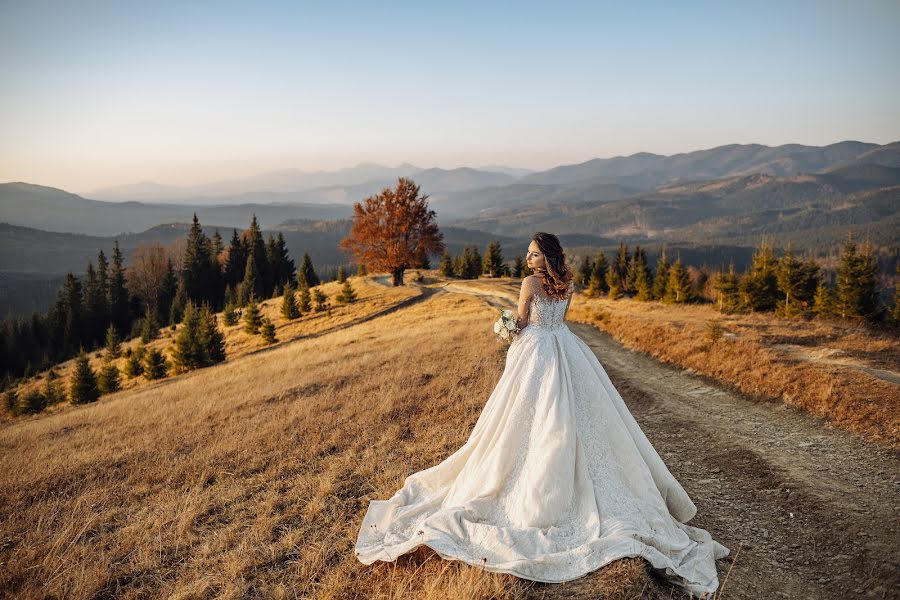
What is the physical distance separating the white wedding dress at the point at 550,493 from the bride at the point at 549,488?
0.04 feet

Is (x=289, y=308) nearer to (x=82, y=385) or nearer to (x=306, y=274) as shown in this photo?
(x=82, y=385)

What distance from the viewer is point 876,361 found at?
1386cm

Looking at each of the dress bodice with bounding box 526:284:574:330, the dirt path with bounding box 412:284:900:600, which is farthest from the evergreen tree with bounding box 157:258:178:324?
the dress bodice with bounding box 526:284:574:330

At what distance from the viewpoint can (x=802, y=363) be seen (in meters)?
13.6

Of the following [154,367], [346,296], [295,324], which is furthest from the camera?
[346,296]

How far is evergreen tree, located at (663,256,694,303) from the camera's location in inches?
1786

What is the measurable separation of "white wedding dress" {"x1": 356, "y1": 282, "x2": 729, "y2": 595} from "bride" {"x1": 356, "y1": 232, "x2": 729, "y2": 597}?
0.01 m

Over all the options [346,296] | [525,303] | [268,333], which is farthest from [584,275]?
[525,303]

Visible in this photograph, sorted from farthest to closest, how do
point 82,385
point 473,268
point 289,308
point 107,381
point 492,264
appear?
point 492,264
point 473,268
point 289,308
point 107,381
point 82,385

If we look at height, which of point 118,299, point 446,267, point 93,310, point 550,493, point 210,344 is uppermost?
point 550,493

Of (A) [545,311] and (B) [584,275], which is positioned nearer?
(A) [545,311]

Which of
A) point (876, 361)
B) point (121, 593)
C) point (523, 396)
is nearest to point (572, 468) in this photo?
point (523, 396)

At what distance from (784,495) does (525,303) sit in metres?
5.02

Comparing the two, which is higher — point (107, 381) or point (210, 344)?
point (210, 344)
